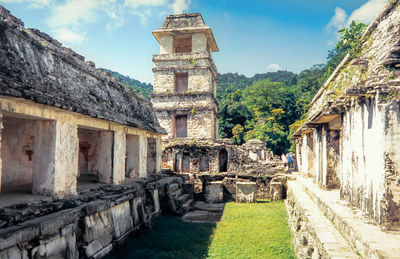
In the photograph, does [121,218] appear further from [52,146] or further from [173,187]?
[173,187]

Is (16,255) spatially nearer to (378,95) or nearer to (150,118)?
(378,95)

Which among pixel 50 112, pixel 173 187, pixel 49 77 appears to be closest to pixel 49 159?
pixel 50 112

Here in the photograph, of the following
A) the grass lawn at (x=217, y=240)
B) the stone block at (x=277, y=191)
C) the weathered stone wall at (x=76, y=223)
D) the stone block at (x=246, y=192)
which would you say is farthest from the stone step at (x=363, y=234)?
the stone block at (x=277, y=191)

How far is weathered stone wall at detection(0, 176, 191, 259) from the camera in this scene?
413 cm

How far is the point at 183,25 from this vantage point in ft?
70.5

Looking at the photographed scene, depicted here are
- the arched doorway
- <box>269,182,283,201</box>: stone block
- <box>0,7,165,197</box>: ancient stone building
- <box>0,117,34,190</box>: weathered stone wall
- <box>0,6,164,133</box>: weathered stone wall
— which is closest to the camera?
<box>0,6,164,133</box>: weathered stone wall

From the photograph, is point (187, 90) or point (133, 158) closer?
point (133, 158)

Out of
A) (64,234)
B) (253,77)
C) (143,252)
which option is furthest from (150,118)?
(253,77)

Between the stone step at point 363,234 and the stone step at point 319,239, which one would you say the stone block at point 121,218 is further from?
the stone step at point 363,234

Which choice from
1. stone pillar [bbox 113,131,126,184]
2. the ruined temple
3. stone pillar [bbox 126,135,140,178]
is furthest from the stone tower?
stone pillar [bbox 113,131,126,184]

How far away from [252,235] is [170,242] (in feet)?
7.19

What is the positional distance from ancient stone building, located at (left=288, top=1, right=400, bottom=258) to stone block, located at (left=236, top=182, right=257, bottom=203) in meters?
6.00

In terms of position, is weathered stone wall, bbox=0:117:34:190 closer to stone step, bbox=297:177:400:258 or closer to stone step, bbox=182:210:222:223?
stone step, bbox=182:210:222:223

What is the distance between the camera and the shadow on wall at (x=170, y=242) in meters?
6.30
